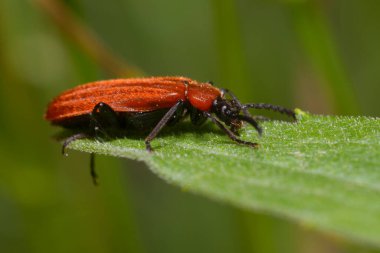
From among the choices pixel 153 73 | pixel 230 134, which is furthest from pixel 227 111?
pixel 153 73

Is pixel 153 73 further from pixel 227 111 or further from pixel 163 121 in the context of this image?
pixel 163 121

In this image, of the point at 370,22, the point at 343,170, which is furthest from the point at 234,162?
the point at 370,22

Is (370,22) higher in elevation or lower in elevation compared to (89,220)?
higher

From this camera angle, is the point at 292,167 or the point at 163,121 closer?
the point at 292,167

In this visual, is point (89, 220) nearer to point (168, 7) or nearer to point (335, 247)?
point (335, 247)

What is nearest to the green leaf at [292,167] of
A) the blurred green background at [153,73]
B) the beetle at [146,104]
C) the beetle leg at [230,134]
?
the beetle leg at [230,134]

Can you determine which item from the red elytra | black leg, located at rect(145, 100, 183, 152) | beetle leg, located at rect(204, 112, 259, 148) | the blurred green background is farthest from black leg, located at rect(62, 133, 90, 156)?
the blurred green background

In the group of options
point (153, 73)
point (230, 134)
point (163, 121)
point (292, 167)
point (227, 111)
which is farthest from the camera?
point (153, 73)
